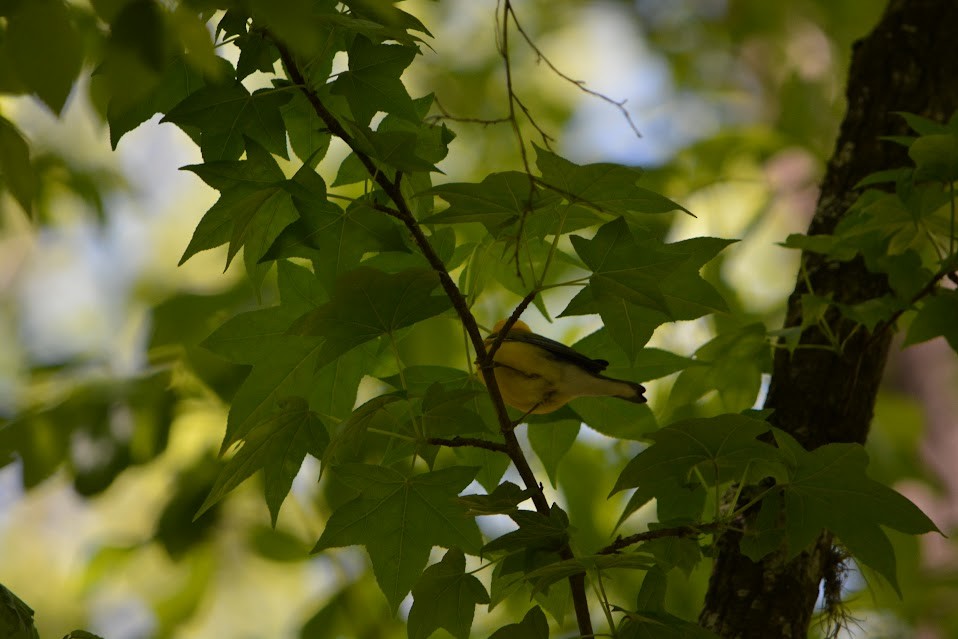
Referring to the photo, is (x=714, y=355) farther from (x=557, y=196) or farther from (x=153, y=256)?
(x=153, y=256)

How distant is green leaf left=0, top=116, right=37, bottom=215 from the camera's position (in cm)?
122

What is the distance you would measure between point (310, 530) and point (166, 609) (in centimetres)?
61

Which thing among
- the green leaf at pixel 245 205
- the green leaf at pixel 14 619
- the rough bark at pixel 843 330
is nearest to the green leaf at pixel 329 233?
the green leaf at pixel 245 205

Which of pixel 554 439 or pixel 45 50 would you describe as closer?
pixel 45 50

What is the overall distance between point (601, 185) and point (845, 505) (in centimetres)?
60

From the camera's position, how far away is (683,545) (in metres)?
1.47

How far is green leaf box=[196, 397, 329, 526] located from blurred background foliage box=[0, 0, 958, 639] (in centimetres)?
46

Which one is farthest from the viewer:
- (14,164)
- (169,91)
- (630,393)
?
(630,393)

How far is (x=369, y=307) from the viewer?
4.57 ft

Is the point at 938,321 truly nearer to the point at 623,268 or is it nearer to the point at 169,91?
the point at 623,268

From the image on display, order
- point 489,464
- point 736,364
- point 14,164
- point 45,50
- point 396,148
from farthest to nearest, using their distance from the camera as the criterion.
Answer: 1. point 736,364
2. point 489,464
3. point 396,148
4. point 14,164
5. point 45,50

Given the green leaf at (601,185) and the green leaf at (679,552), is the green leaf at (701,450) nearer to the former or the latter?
the green leaf at (679,552)

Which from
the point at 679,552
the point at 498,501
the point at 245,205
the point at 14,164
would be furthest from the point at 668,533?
the point at 14,164

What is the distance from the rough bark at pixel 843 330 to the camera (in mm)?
1790
